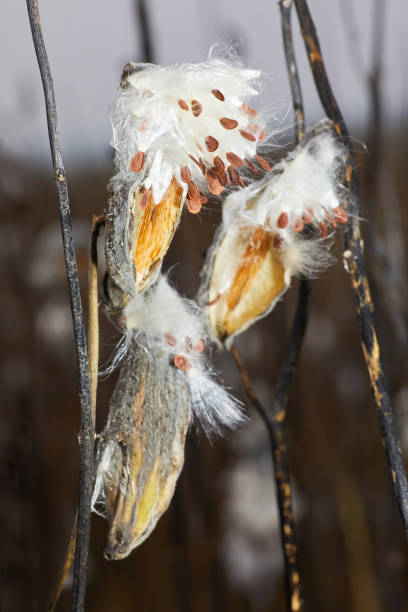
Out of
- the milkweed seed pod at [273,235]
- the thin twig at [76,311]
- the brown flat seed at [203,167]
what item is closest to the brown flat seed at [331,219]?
the milkweed seed pod at [273,235]

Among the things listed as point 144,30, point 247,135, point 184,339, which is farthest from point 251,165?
point 144,30

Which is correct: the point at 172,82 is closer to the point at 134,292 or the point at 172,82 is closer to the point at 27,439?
the point at 134,292

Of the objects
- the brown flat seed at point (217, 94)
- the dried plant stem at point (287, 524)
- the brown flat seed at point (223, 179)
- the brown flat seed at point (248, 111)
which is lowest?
the dried plant stem at point (287, 524)

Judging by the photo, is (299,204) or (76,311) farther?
(299,204)

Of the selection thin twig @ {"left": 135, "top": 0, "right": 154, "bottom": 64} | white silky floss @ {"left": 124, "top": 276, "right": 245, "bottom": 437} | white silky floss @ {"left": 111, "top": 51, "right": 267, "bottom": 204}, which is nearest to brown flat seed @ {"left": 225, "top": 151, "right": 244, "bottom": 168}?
white silky floss @ {"left": 111, "top": 51, "right": 267, "bottom": 204}

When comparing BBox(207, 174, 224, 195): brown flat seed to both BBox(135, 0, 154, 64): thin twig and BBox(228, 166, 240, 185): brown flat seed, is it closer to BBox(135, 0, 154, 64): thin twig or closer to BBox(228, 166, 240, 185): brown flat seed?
BBox(228, 166, 240, 185): brown flat seed

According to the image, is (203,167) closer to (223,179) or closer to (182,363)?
(223,179)

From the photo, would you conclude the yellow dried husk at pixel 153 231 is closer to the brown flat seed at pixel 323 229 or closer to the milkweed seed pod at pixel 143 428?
the milkweed seed pod at pixel 143 428
